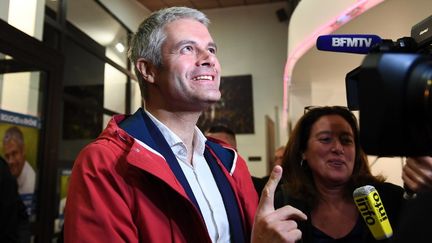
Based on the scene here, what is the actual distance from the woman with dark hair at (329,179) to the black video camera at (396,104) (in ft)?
3.75

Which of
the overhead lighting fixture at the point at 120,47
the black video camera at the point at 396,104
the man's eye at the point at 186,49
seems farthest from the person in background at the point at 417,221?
the overhead lighting fixture at the point at 120,47

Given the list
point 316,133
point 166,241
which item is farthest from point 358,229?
point 166,241

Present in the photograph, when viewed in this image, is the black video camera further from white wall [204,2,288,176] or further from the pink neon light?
white wall [204,2,288,176]

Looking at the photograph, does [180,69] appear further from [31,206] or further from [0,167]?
[31,206]

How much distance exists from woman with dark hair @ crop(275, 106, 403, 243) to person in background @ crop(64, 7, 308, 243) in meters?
0.50

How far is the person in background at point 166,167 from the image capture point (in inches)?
36.5

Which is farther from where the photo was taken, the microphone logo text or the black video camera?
the microphone logo text

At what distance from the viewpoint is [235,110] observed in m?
6.55

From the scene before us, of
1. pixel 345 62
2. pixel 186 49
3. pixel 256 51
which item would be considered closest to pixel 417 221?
pixel 186 49

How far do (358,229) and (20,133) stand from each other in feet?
7.58

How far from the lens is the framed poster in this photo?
648cm

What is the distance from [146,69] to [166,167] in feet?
1.42

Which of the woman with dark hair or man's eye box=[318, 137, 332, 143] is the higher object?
man's eye box=[318, 137, 332, 143]

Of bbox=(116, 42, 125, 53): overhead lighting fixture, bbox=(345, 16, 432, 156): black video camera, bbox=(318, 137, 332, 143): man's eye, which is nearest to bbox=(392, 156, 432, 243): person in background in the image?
bbox=(345, 16, 432, 156): black video camera
